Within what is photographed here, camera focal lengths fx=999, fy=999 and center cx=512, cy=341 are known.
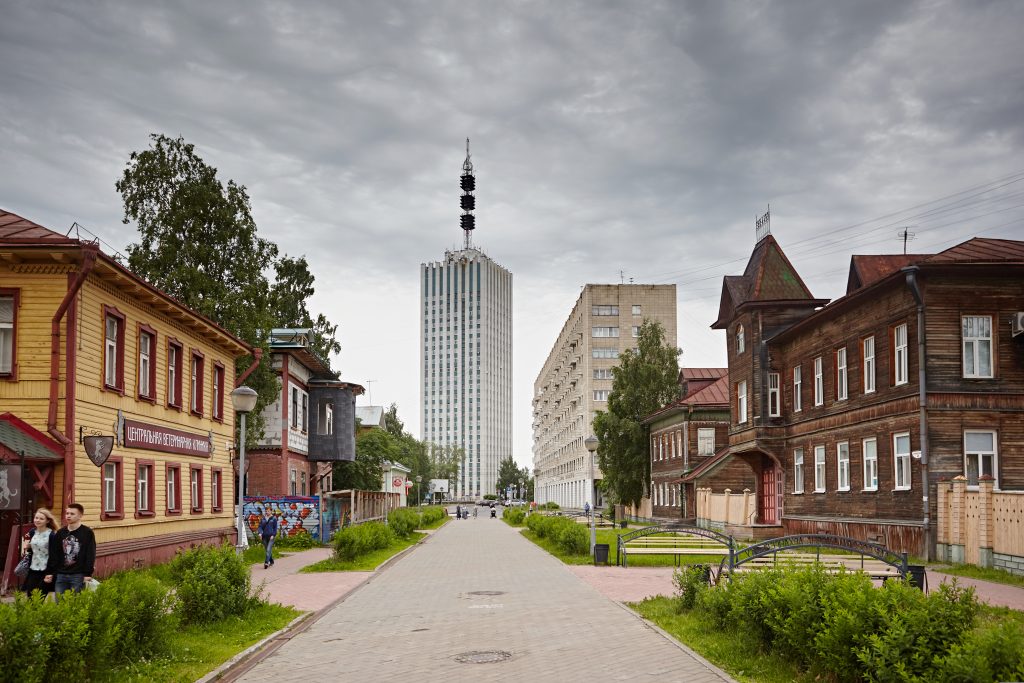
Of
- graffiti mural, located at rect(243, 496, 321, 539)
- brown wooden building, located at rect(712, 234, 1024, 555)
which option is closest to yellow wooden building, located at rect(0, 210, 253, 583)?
graffiti mural, located at rect(243, 496, 321, 539)

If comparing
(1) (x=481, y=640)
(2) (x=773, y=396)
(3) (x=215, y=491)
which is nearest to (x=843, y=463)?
(2) (x=773, y=396)

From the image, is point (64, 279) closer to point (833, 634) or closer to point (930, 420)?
point (833, 634)

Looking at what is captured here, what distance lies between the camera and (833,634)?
8.40 metres

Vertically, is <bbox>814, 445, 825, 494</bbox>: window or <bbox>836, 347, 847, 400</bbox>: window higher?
<bbox>836, 347, 847, 400</bbox>: window

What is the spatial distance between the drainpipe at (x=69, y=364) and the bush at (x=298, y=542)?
1687cm

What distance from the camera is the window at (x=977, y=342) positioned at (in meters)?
24.6

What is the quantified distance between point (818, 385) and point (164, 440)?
65.6ft

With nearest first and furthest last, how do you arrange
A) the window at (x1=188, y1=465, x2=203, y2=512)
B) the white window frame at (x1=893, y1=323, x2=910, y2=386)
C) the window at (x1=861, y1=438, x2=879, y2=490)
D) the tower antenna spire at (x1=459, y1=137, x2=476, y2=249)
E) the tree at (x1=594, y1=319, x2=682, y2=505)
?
the white window frame at (x1=893, y1=323, x2=910, y2=386) < the window at (x1=188, y1=465, x2=203, y2=512) < the window at (x1=861, y1=438, x2=879, y2=490) < the tree at (x1=594, y1=319, x2=682, y2=505) < the tower antenna spire at (x1=459, y1=137, x2=476, y2=249)

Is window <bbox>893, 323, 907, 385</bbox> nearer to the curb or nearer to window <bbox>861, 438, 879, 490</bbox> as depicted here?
window <bbox>861, 438, 879, 490</bbox>

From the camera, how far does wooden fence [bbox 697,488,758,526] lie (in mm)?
37375

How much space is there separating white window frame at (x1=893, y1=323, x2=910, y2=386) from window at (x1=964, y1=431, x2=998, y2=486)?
83.7 inches

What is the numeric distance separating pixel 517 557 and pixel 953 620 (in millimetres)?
22454

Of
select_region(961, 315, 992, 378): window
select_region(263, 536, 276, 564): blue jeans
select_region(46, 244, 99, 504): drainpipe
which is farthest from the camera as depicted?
select_region(263, 536, 276, 564): blue jeans

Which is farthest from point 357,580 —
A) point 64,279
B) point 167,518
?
point 64,279
